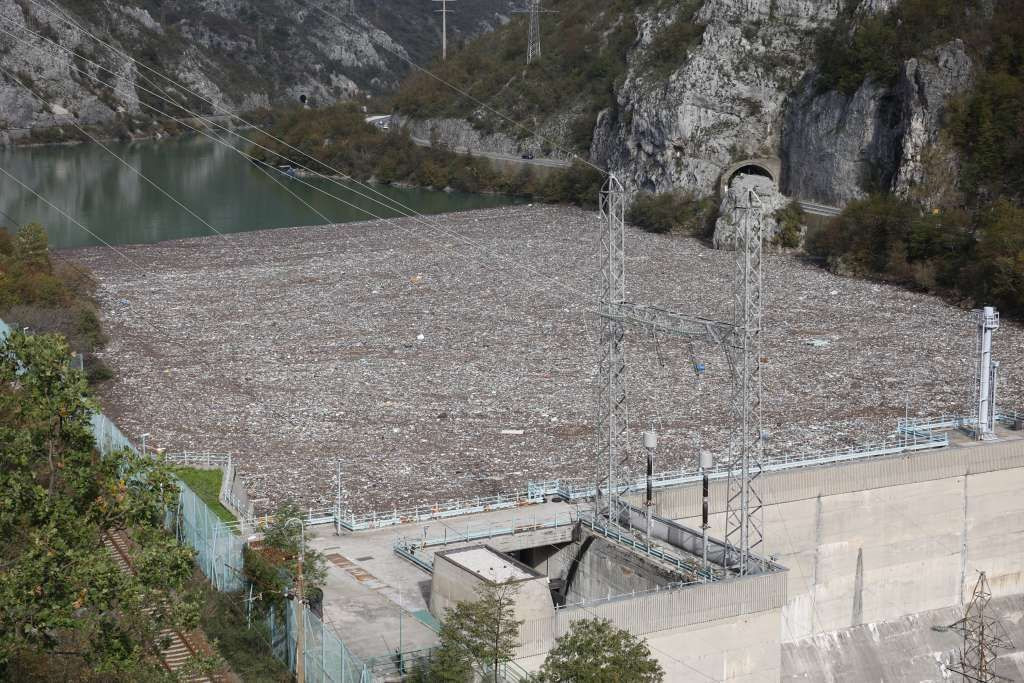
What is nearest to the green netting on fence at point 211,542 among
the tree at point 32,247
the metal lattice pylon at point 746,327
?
the metal lattice pylon at point 746,327

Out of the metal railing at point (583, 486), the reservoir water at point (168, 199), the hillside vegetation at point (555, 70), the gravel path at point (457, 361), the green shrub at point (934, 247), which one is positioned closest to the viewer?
the metal railing at point (583, 486)

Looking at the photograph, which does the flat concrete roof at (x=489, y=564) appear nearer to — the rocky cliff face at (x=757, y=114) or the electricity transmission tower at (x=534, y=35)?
the rocky cliff face at (x=757, y=114)

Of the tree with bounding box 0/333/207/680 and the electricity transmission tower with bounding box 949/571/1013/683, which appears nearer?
the tree with bounding box 0/333/207/680

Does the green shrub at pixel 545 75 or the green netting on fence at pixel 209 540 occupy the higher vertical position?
the green shrub at pixel 545 75

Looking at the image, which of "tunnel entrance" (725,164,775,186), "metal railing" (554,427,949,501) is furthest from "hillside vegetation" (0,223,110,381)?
"tunnel entrance" (725,164,775,186)

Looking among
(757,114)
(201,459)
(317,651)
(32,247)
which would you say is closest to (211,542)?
(317,651)

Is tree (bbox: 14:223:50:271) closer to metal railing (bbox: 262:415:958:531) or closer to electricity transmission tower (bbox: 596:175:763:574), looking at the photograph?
metal railing (bbox: 262:415:958:531)

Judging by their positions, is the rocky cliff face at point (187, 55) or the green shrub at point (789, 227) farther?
the rocky cliff face at point (187, 55)

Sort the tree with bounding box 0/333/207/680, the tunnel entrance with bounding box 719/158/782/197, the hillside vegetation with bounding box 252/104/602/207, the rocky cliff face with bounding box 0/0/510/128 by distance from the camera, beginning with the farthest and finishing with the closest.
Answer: the rocky cliff face with bounding box 0/0/510/128 → the hillside vegetation with bounding box 252/104/602/207 → the tunnel entrance with bounding box 719/158/782/197 → the tree with bounding box 0/333/207/680
